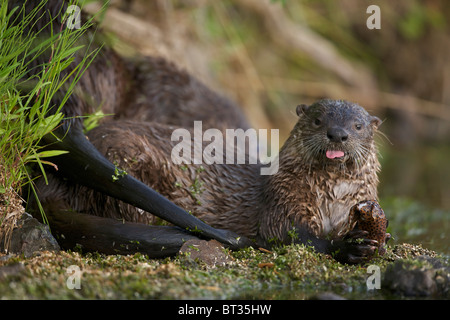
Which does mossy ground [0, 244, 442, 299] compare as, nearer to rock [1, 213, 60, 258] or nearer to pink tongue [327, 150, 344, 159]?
rock [1, 213, 60, 258]

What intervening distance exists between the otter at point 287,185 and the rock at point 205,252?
0.38 m

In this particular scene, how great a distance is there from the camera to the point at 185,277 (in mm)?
2260

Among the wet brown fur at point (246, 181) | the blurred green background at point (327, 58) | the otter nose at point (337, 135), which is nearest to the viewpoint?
the otter nose at point (337, 135)

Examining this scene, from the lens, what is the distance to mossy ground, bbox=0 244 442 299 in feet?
6.88

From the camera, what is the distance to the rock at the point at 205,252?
8.29 ft

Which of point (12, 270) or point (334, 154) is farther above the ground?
point (334, 154)

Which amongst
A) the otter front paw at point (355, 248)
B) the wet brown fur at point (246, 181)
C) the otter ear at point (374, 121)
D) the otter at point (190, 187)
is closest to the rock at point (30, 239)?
the otter at point (190, 187)

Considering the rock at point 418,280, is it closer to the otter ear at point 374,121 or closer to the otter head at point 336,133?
the otter head at point 336,133

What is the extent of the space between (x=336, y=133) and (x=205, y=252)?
28.9 inches

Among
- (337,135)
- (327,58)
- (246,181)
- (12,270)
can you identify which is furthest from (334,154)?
(327,58)

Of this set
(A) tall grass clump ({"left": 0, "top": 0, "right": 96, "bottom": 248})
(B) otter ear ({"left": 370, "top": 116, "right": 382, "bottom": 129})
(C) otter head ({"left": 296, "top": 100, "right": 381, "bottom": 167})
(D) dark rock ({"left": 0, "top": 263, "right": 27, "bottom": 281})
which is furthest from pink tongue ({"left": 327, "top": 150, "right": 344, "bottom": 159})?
(D) dark rock ({"left": 0, "top": 263, "right": 27, "bottom": 281})

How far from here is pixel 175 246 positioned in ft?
8.56

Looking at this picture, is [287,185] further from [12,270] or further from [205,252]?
[12,270]
